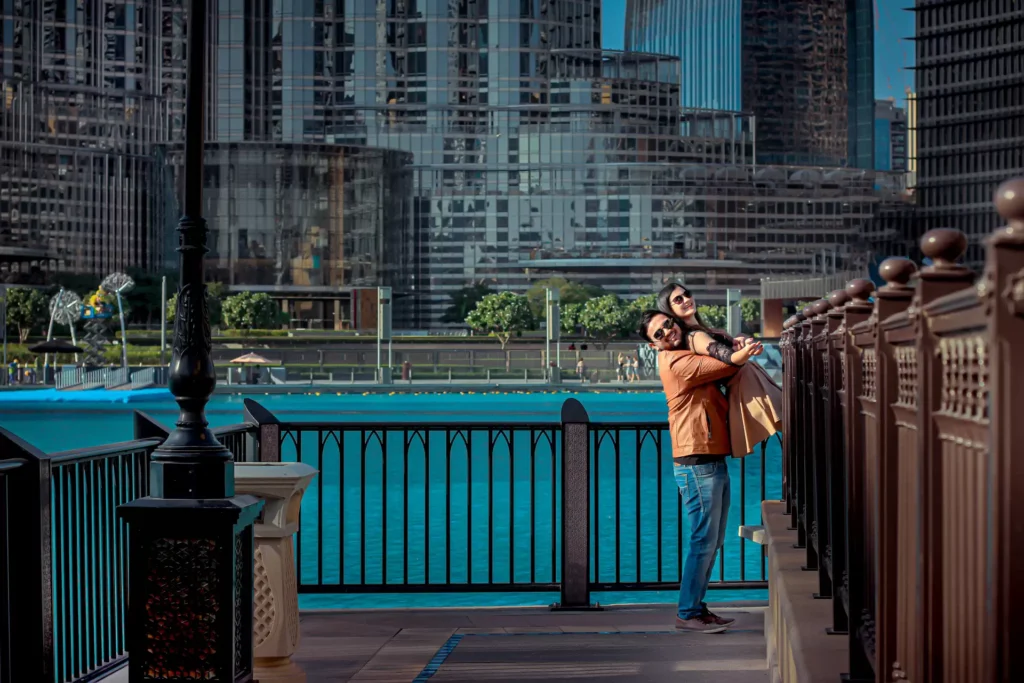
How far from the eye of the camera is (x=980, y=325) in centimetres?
157

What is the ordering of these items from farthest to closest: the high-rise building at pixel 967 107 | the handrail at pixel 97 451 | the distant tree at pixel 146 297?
the high-rise building at pixel 967 107 → the distant tree at pixel 146 297 → the handrail at pixel 97 451

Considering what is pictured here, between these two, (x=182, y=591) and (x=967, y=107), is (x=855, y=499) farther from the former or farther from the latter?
(x=967, y=107)

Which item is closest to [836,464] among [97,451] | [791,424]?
[791,424]

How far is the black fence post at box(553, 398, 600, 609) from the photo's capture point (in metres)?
7.72

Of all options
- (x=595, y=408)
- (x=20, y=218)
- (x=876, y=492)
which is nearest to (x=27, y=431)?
(x=595, y=408)

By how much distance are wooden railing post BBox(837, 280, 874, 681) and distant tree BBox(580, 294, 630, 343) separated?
101 meters

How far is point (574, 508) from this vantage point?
7742 millimetres

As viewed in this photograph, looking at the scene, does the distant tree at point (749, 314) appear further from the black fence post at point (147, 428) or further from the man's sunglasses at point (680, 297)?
the black fence post at point (147, 428)

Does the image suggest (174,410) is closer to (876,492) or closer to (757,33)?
(876,492)

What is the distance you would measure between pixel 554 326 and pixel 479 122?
70.2m

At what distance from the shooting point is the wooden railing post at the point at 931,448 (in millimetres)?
1939

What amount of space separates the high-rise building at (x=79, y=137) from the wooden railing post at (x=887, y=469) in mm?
126763

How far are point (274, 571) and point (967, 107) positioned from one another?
13840cm

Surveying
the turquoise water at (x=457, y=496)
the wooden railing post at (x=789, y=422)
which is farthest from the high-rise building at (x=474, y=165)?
the wooden railing post at (x=789, y=422)
